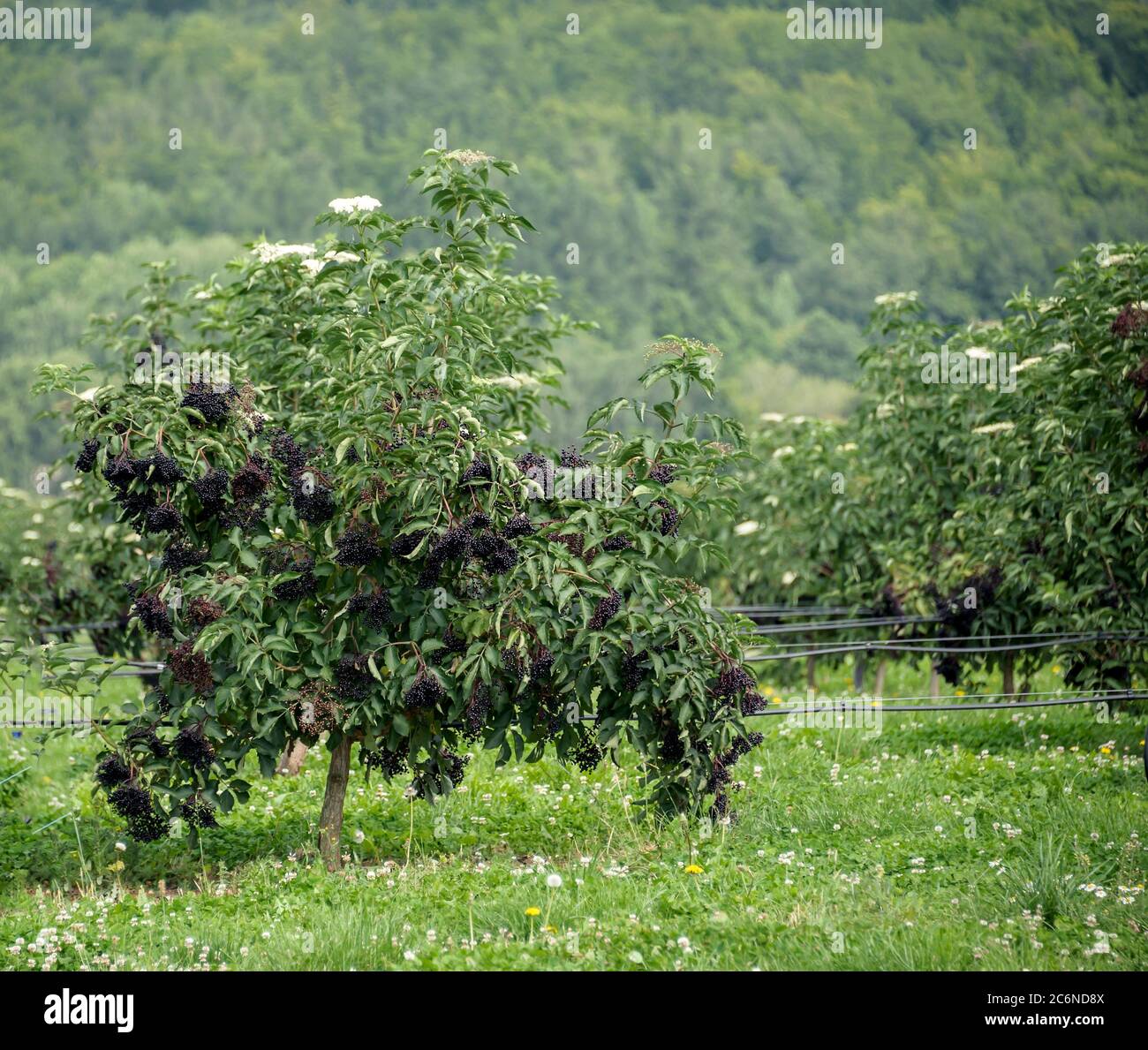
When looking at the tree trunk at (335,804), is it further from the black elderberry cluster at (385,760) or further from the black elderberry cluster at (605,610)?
the black elderberry cluster at (605,610)

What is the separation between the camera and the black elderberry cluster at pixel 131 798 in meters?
5.64

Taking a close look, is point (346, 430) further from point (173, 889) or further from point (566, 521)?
point (173, 889)

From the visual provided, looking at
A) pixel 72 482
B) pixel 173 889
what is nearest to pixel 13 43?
pixel 72 482

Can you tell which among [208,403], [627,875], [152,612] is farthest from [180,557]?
[627,875]

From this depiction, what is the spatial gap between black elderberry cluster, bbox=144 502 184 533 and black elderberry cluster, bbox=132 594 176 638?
0.32 metres

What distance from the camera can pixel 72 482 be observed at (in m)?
10.4

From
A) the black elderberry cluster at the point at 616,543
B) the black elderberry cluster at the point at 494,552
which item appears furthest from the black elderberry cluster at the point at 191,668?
the black elderberry cluster at the point at 616,543

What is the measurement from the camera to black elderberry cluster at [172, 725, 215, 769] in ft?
18.6

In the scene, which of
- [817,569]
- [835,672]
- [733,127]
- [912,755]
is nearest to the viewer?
[912,755]

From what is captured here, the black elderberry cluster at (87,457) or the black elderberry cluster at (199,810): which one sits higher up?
the black elderberry cluster at (87,457)

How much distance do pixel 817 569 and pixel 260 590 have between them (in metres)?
8.09

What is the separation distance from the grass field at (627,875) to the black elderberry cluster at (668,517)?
1475mm

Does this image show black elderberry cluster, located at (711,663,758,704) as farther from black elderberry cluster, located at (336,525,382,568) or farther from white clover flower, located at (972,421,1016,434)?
white clover flower, located at (972,421,1016,434)

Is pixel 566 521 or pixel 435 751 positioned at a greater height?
pixel 566 521
